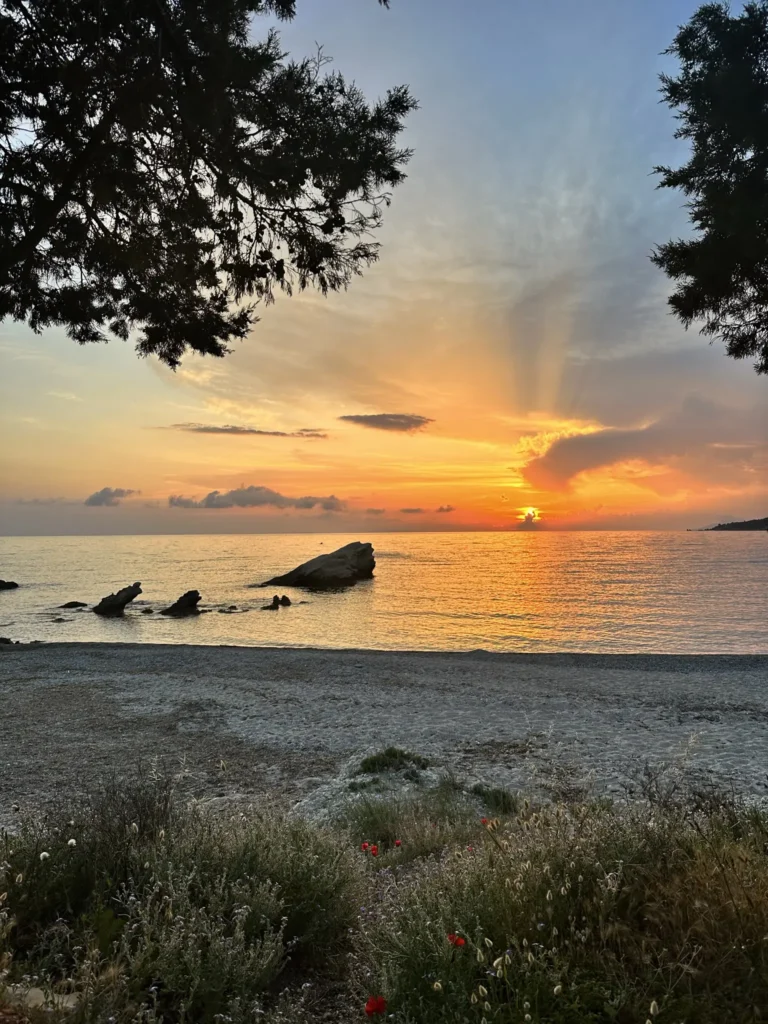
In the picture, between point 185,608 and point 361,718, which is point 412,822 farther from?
point 185,608

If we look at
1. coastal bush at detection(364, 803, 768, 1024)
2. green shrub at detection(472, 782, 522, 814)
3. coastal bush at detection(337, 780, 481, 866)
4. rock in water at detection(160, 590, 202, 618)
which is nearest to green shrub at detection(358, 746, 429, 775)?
coastal bush at detection(337, 780, 481, 866)

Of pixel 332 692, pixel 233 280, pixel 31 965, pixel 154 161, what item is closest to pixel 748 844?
pixel 31 965

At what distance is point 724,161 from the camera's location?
21.7 feet

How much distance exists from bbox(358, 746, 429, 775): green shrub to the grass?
17.3ft

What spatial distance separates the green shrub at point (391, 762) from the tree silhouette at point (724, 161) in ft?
23.1

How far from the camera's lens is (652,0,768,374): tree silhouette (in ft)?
20.3

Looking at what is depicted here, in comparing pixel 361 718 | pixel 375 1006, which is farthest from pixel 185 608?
pixel 375 1006

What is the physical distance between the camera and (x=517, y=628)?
32594 mm

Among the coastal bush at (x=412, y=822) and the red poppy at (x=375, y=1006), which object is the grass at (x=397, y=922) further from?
the coastal bush at (x=412, y=822)

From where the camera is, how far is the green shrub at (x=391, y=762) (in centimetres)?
952

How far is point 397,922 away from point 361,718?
11.0m

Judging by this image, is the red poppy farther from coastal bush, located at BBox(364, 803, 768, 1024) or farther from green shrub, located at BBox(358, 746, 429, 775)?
green shrub, located at BBox(358, 746, 429, 775)

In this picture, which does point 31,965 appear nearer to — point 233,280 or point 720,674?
point 233,280

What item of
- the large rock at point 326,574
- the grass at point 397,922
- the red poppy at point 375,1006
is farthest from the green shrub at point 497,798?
the large rock at point 326,574
